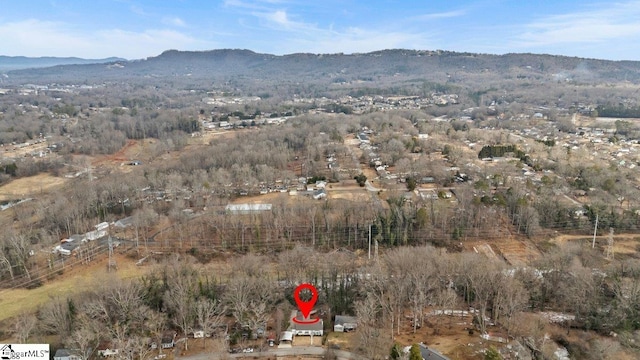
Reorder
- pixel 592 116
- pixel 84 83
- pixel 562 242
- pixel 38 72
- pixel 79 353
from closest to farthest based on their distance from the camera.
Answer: pixel 79 353
pixel 562 242
pixel 592 116
pixel 84 83
pixel 38 72

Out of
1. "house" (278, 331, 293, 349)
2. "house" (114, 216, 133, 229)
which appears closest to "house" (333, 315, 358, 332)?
"house" (278, 331, 293, 349)

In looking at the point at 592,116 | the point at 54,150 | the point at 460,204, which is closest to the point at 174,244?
the point at 460,204

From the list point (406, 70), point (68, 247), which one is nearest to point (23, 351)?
point (68, 247)

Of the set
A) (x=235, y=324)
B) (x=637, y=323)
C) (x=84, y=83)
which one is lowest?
(x=235, y=324)

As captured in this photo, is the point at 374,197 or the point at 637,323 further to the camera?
the point at 374,197

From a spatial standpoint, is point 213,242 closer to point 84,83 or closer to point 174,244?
point 174,244

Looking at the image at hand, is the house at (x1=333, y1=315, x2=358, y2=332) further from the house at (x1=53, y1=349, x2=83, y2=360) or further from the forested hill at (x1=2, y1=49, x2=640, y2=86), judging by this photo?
the forested hill at (x1=2, y1=49, x2=640, y2=86)
